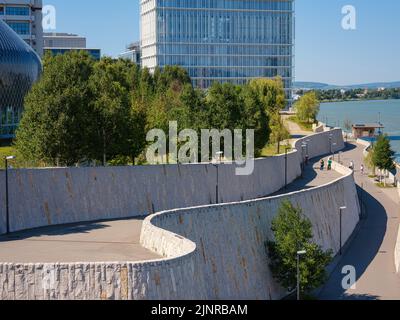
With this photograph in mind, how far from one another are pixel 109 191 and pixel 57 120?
578cm

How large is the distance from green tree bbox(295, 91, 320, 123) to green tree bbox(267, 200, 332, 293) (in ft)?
213

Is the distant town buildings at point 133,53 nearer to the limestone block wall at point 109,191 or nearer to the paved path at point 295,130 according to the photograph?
the paved path at point 295,130

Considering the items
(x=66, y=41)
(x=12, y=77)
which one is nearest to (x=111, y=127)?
(x=12, y=77)

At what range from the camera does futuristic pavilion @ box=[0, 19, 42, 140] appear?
60.2 meters

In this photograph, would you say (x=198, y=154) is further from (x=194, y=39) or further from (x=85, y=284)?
(x=194, y=39)

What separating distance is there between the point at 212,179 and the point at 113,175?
6276mm

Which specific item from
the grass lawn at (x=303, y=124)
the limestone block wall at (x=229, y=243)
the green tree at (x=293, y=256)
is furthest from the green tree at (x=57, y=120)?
the grass lawn at (x=303, y=124)

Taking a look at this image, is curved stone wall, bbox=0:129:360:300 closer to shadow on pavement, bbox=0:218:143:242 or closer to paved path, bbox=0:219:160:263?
paved path, bbox=0:219:160:263

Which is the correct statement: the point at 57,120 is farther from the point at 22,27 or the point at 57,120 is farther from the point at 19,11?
the point at 22,27

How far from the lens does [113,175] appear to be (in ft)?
108

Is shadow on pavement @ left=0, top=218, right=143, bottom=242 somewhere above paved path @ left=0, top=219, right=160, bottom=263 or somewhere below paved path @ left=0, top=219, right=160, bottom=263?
below

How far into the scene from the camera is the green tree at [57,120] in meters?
36.7

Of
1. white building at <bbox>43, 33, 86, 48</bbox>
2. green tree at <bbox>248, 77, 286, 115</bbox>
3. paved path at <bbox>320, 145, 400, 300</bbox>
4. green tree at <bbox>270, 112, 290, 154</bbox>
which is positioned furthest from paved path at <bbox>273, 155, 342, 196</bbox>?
white building at <bbox>43, 33, 86, 48</bbox>
